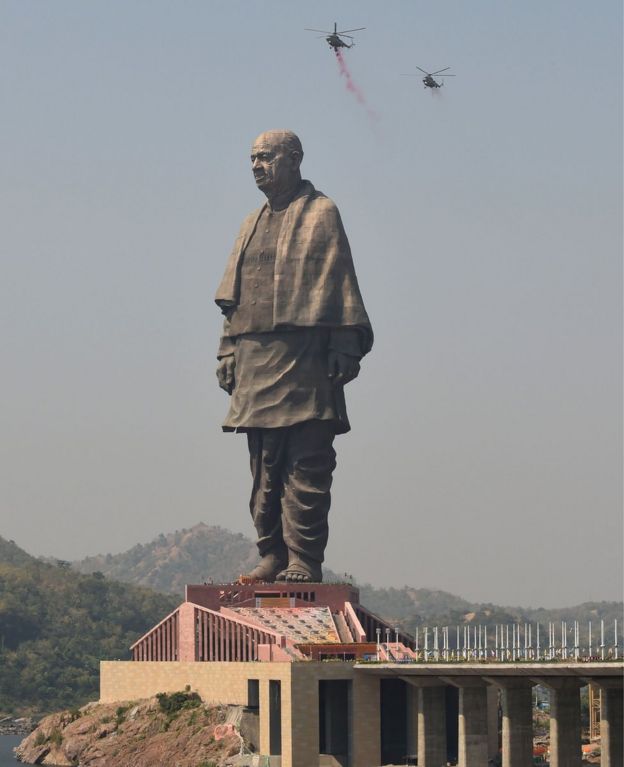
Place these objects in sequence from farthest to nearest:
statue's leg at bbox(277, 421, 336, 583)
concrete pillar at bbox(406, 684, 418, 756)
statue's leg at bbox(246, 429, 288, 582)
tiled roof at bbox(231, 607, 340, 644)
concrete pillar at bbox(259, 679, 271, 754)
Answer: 1. statue's leg at bbox(246, 429, 288, 582)
2. statue's leg at bbox(277, 421, 336, 583)
3. tiled roof at bbox(231, 607, 340, 644)
4. concrete pillar at bbox(406, 684, 418, 756)
5. concrete pillar at bbox(259, 679, 271, 754)

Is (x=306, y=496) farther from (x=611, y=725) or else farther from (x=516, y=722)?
(x=611, y=725)

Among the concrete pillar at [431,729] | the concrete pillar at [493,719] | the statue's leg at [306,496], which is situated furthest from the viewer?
the statue's leg at [306,496]

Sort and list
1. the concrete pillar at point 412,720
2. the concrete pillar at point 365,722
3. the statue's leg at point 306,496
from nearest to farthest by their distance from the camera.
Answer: the concrete pillar at point 365,722 < the concrete pillar at point 412,720 < the statue's leg at point 306,496

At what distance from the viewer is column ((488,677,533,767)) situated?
7331 centimetres

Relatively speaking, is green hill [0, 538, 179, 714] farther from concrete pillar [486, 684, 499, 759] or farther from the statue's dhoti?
concrete pillar [486, 684, 499, 759]

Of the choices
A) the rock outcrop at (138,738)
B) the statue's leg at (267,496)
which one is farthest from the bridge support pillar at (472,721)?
the statue's leg at (267,496)

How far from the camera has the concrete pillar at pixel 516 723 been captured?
7331 cm

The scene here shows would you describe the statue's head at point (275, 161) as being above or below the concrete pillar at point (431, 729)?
above

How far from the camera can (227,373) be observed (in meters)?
97.2

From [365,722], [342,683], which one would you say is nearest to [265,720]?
[342,683]

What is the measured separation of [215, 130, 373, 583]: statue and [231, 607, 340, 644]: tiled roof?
108 inches

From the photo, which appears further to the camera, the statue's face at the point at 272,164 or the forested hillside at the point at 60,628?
the forested hillside at the point at 60,628

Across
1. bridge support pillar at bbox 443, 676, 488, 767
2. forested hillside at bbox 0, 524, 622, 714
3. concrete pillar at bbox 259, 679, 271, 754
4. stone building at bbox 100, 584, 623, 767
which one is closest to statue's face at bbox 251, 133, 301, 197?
stone building at bbox 100, 584, 623, 767

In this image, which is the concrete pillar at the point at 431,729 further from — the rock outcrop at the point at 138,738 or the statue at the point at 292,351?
the statue at the point at 292,351
